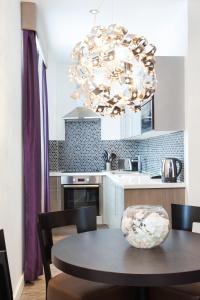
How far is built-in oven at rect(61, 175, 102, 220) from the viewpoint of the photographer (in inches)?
227

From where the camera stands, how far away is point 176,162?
409cm

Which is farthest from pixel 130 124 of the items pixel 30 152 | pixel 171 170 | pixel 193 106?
pixel 30 152

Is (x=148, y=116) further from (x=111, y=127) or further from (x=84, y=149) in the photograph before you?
(x=84, y=149)

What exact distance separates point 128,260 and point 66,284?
2.09 feet

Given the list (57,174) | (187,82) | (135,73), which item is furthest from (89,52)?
(57,174)

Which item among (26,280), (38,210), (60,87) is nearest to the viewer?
(26,280)

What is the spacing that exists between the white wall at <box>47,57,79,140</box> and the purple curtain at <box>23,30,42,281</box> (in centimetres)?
251

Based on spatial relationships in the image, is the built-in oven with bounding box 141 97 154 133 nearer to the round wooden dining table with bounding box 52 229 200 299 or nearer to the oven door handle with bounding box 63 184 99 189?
the oven door handle with bounding box 63 184 99 189

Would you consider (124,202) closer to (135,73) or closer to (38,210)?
(38,210)

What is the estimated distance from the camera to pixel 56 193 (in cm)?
573

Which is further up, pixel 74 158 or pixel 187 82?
pixel 187 82

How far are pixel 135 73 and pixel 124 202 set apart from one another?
1797mm

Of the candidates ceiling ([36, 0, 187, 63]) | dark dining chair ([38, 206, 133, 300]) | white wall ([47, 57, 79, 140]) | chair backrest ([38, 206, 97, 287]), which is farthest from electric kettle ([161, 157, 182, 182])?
white wall ([47, 57, 79, 140])

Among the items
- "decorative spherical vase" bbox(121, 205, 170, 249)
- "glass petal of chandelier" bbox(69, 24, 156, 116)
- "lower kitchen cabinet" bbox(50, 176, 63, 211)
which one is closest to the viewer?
"decorative spherical vase" bbox(121, 205, 170, 249)
